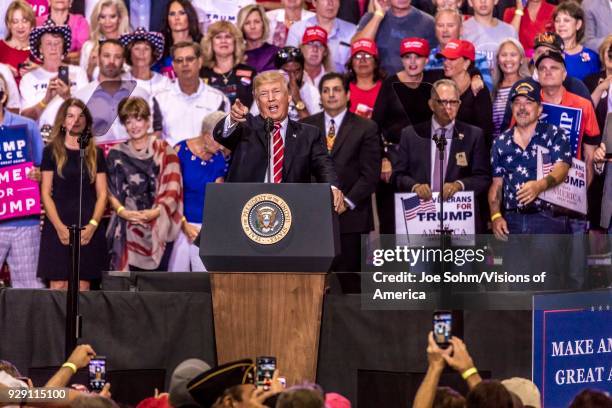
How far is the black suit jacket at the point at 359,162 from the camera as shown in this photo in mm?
9117

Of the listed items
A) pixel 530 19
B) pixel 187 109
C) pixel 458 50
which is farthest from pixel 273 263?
pixel 530 19

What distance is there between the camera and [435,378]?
4918 mm

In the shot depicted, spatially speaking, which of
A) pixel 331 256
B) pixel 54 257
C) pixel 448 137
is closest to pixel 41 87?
pixel 54 257

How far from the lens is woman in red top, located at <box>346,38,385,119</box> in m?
9.65

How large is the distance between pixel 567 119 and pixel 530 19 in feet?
4.90

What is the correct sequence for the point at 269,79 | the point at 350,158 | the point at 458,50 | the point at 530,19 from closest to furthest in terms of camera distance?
the point at 269,79, the point at 350,158, the point at 458,50, the point at 530,19

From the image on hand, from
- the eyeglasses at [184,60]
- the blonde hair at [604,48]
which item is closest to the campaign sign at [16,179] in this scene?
the eyeglasses at [184,60]

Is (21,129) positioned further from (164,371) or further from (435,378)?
(435,378)

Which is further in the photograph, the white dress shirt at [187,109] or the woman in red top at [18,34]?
the woman in red top at [18,34]

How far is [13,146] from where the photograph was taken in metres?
9.68

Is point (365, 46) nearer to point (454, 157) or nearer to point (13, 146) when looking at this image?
point (454, 157)

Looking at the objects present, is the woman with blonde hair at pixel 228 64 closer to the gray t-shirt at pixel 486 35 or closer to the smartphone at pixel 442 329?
the gray t-shirt at pixel 486 35

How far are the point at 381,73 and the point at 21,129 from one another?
114 inches

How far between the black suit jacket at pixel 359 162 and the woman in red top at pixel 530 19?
1.81 metres
